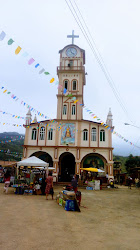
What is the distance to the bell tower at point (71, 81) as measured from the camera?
26.7 metres

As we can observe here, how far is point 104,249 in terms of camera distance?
14.1ft

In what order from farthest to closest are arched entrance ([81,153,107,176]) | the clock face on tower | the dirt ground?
the clock face on tower
arched entrance ([81,153,107,176])
the dirt ground

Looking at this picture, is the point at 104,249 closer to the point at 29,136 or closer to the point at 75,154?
the point at 75,154

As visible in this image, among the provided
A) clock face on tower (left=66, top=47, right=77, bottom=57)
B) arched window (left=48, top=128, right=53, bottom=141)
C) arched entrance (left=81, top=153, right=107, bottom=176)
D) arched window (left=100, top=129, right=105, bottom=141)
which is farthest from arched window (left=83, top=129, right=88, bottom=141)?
clock face on tower (left=66, top=47, right=77, bottom=57)

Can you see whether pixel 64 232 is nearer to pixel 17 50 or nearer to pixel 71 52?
pixel 17 50

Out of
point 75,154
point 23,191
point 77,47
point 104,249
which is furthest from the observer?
point 77,47

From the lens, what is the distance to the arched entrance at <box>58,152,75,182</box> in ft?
86.1

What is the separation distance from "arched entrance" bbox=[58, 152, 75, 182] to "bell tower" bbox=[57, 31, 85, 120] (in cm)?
520

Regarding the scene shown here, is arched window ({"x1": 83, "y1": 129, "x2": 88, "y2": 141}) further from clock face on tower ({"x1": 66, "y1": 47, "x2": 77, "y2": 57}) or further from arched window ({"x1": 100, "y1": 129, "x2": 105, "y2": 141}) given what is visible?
clock face on tower ({"x1": 66, "y1": 47, "x2": 77, "y2": 57})

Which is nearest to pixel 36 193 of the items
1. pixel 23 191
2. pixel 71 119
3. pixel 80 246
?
pixel 23 191

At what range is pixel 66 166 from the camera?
27.0 m

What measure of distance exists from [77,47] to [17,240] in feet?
93.9

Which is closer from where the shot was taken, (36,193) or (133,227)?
(133,227)

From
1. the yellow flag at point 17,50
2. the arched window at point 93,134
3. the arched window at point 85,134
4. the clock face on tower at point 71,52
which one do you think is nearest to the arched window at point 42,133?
the arched window at point 85,134
